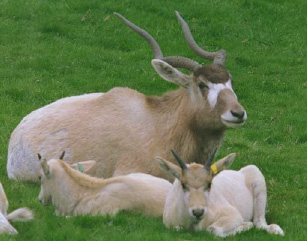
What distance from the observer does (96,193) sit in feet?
34.6

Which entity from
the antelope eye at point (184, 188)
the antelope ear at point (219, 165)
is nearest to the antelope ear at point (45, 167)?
the antelope eye at point (184, 188)

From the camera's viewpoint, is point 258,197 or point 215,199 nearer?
point 215,199

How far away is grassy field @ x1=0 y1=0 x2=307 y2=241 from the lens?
14.9m

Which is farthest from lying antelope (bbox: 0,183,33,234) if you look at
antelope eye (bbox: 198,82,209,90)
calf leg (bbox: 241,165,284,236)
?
antelope eye (bbox: 198,82,209,90)

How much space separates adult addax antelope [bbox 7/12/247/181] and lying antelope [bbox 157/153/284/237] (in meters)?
0.97

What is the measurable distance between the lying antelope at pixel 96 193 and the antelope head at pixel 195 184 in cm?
77

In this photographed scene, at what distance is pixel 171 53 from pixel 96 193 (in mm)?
11286

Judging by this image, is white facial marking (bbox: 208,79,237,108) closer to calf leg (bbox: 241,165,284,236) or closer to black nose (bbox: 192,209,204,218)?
calf leg (bbox: 241,165,284,236)

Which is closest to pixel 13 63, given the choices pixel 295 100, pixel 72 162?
pixel 295 100

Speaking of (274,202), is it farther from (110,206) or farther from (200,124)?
(110,206)

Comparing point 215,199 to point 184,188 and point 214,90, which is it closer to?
point 184,188

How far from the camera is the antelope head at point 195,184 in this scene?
9312 millimetres

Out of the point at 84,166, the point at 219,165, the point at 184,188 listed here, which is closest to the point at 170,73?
the point at 84,166

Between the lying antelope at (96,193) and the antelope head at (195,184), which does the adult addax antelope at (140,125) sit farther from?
the antelope head at (195,184)
